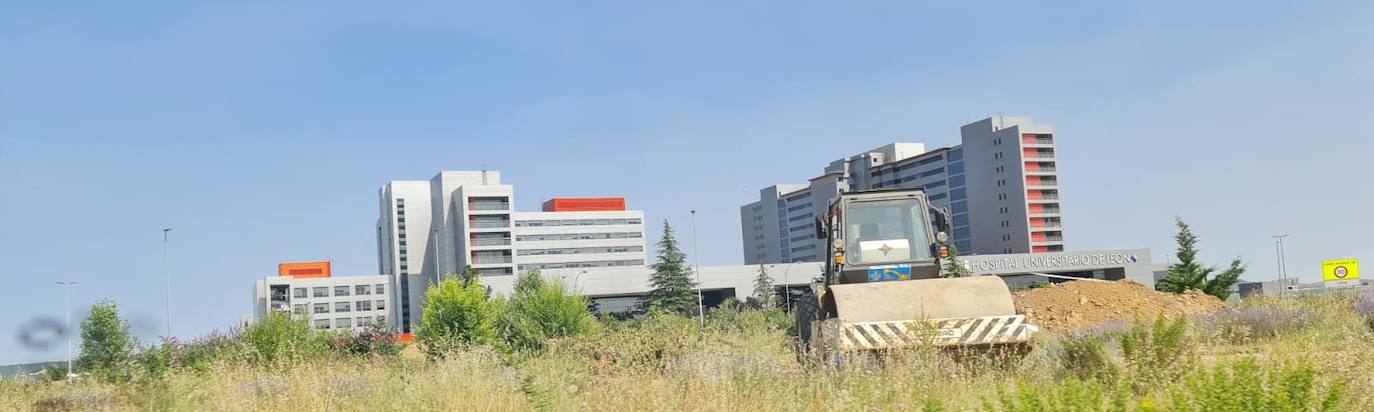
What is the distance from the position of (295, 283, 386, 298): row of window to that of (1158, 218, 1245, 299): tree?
110m

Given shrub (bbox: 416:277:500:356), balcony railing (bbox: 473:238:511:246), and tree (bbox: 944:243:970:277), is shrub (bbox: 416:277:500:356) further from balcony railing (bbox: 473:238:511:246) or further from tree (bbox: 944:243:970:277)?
balcony railing (bbox: 473:238:511:246)

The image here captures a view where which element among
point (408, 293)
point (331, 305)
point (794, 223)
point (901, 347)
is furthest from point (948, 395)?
point (794, 223)

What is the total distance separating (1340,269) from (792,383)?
3279 inches

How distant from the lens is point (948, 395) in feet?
31.6

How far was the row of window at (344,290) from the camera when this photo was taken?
134m

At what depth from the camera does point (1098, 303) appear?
29500 millimetres

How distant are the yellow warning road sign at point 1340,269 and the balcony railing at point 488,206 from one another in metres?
84.2

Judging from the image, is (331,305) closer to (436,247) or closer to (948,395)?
(436,247)

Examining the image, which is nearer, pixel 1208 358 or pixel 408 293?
pixel 1208 358

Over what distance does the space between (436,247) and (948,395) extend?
13695cm

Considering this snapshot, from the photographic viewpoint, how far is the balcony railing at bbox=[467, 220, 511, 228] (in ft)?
433

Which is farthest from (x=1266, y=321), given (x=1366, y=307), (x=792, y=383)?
(x=792, y=383)

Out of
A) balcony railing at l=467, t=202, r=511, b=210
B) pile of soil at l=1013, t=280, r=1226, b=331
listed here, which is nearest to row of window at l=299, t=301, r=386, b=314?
balcony railing at l=467, t=202, r=511, b=210

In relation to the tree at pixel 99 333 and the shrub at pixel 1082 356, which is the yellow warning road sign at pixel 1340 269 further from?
the shrub at pixel 1082 356
